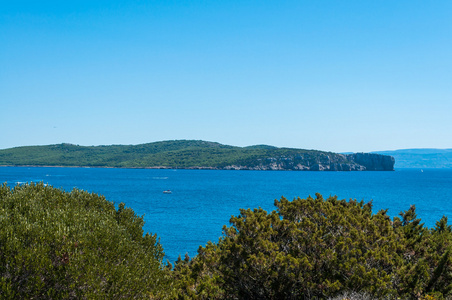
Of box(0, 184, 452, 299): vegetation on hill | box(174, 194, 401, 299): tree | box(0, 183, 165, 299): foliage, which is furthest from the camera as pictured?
box(174, 194, 401, 299): tree

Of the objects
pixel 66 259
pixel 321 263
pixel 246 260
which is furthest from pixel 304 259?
pixel 66 259

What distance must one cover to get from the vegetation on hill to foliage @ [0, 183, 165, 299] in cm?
4

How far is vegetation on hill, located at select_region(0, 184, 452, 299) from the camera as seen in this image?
40.1 feet

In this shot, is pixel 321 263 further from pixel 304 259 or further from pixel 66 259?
pixel 66 259

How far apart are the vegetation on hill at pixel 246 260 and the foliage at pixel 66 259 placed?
4 centimetres

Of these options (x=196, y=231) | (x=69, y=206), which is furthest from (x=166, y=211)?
(x=69, y=206)

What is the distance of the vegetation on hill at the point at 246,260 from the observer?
40.1ft

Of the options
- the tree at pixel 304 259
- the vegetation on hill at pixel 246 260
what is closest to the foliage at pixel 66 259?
the vegetation on hill at pixel 246 260

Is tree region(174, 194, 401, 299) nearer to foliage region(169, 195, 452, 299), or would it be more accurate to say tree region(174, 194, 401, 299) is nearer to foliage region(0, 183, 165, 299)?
foliage region(169, 195, 452, 299)

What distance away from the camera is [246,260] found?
14656mm

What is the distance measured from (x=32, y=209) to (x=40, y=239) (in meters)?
4.06

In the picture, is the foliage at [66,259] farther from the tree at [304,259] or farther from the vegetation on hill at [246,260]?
the tree at [304,259]

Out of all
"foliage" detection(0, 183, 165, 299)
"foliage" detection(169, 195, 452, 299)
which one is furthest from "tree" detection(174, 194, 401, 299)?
"foliage" detection(0, 183, 165, 299)

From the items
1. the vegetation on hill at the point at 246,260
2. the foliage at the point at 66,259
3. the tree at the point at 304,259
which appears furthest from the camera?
the tree at the point at 304,259
